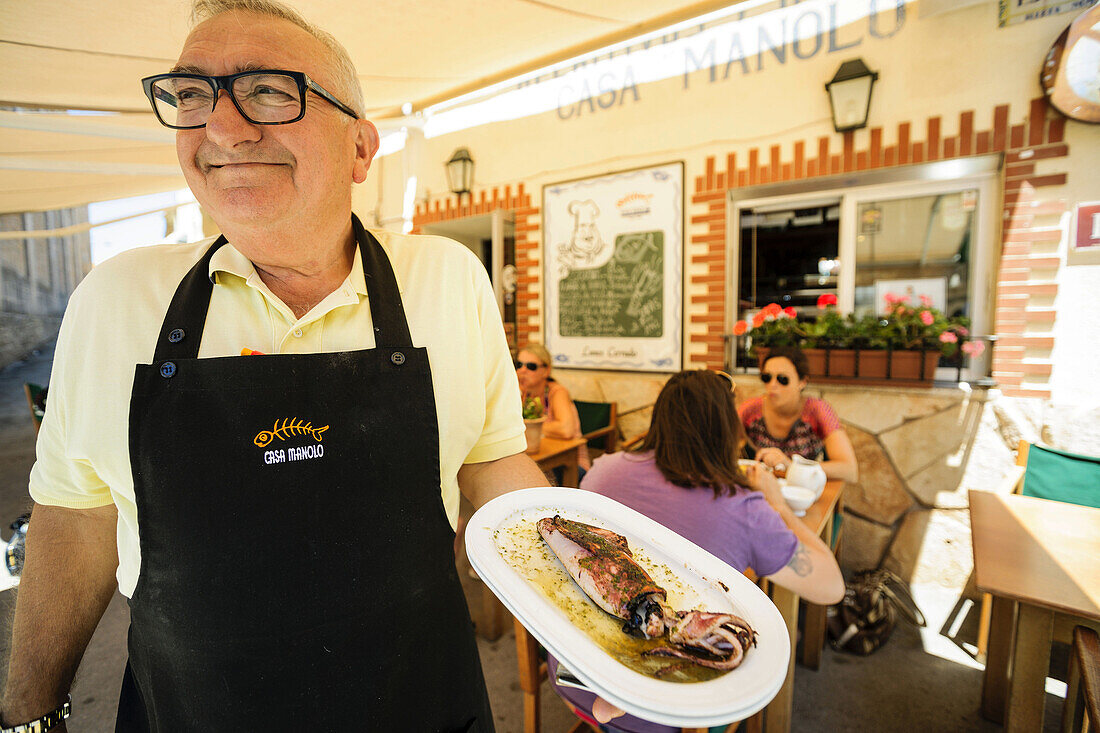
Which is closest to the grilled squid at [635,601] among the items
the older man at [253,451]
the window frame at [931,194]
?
the older man at [253,451]

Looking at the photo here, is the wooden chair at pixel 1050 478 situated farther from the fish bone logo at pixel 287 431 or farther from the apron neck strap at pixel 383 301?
the fish bone logo at pixel 287 431

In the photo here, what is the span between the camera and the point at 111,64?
1563mm

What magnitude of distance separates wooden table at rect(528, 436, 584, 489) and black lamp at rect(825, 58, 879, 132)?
272 cm

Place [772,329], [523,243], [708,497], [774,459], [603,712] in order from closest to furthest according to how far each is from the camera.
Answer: [603,712]
[708,497]
[774,459]
[772,329]
[523,243]

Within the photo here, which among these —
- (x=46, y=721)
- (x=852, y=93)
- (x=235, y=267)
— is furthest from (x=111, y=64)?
(x=852, y=93)

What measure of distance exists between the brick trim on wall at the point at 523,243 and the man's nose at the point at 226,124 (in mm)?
4000

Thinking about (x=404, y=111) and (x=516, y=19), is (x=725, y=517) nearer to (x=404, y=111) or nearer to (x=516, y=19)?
(x=516, y=19)

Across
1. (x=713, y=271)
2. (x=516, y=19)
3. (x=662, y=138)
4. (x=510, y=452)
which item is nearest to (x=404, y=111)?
(x=516, y=19)

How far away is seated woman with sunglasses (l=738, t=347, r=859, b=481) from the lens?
3.12m

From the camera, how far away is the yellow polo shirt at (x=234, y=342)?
95 cm

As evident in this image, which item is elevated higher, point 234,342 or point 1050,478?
point 234,342

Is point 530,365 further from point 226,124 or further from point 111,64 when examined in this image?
point 226,124

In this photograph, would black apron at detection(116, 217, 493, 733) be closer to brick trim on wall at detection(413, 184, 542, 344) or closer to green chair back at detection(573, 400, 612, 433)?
green chair back at detection(573, 400, 612, 433)

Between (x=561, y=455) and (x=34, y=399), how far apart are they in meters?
2.65
